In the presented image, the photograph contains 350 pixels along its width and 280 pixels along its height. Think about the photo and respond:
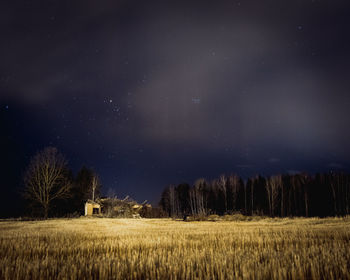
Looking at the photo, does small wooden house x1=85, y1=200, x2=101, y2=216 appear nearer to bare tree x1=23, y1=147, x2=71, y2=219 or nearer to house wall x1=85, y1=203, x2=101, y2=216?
house wall x1=85, y1=203, x2=101, y2=216

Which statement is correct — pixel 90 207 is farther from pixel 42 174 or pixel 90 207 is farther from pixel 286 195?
pixel 286 195

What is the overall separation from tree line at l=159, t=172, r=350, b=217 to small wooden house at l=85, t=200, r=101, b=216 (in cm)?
1896

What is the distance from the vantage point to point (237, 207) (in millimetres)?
70375

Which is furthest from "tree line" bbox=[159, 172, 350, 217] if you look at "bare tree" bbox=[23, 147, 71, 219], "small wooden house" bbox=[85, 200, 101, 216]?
"bare tree" bbox=[23, 147, 71, 219]

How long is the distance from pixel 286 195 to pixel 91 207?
175 ft

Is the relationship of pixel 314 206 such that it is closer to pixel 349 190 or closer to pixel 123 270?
pixel 349 190

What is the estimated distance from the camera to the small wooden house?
39.9 m

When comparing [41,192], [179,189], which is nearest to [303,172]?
[179,189]

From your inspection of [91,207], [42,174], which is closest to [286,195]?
[91,207]

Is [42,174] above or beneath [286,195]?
above

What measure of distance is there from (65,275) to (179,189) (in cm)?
9422

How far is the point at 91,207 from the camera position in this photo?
1617 inches

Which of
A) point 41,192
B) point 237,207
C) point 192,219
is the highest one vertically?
point 41,192

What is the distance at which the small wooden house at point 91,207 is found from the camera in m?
39.9
